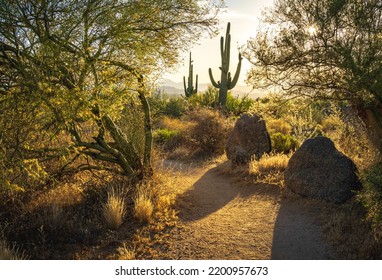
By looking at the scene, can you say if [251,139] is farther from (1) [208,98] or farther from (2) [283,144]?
(1) [208,98]

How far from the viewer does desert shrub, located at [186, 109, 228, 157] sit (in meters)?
15.4

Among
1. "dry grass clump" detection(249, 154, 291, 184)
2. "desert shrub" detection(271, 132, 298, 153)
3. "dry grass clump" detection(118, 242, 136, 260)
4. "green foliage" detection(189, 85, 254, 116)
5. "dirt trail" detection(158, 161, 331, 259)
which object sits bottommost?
"dry grass clump" detection(118, 242, 136, 260)

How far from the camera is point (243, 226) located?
7336 mm

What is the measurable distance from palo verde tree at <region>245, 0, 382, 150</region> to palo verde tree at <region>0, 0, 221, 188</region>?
251cm

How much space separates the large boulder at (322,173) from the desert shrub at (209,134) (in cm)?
658

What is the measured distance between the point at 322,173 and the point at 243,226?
7.79ft

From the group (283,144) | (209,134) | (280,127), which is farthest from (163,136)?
(283,144)

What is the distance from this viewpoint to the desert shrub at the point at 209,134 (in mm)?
15359

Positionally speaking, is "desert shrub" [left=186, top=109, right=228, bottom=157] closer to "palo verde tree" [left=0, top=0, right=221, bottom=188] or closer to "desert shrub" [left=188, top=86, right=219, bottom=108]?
"desert shrub" [left=188, top=86, right=219, bottom=108]

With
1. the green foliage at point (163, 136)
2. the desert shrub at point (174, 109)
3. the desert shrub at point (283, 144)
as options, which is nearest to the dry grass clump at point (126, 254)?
the desert shrub at point (283, 144)

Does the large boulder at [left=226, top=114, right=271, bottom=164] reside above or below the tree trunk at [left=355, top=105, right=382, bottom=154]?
below

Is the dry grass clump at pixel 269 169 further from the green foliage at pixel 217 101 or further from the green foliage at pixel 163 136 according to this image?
the green foliage at pixel 217 101

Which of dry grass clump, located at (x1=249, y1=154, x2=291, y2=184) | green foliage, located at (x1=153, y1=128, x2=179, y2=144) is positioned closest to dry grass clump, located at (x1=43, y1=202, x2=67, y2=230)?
dry grass clump, located at (x1=249, y1=154, x2=291, y2=184)

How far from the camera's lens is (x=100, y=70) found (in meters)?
7.10
